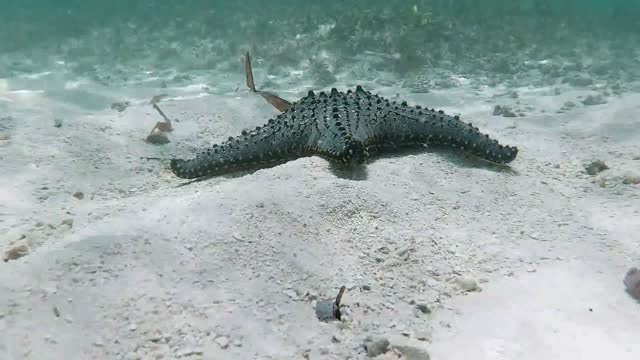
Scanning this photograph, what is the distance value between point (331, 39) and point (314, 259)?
12.9 meters

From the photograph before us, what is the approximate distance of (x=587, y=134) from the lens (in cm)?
733

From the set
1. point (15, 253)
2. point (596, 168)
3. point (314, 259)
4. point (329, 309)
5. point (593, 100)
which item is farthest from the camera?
point (593, 100)

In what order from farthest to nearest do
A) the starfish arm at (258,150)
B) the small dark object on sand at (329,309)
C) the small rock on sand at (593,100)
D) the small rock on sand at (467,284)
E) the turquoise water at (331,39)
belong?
the turquoise water at (331,39), the small rock on sand at (593,100), the starfish arm at (258,150), the small rock on sand at (467,284), the small dark object on sand at (329,309)

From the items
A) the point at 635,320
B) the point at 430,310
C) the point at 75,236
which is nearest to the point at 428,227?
the point at 430,310

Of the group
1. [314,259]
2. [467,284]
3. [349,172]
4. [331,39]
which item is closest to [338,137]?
[349,172]

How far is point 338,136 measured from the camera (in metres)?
4.62

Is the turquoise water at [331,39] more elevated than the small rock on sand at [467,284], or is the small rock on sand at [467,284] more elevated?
the turquoise water at [331,39]

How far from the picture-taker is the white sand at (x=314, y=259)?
2.83m

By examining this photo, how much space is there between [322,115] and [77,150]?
3.30 metres

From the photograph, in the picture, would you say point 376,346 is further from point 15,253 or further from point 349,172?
point 15,253

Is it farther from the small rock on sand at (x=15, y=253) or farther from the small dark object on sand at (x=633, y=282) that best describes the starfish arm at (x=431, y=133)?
the small rock on sand at (x=15, y=253)

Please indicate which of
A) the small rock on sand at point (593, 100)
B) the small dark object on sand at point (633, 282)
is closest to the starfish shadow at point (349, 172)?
the small dark object on sand at point (633, 282)

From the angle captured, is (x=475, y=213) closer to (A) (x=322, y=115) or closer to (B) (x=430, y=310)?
(B) (x=430, y=310)

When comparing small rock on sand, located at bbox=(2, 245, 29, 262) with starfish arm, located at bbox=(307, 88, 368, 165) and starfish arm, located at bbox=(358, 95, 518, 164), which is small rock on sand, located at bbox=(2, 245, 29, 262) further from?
starfish arm, located at bbox=(358, 95, 518, 164)
